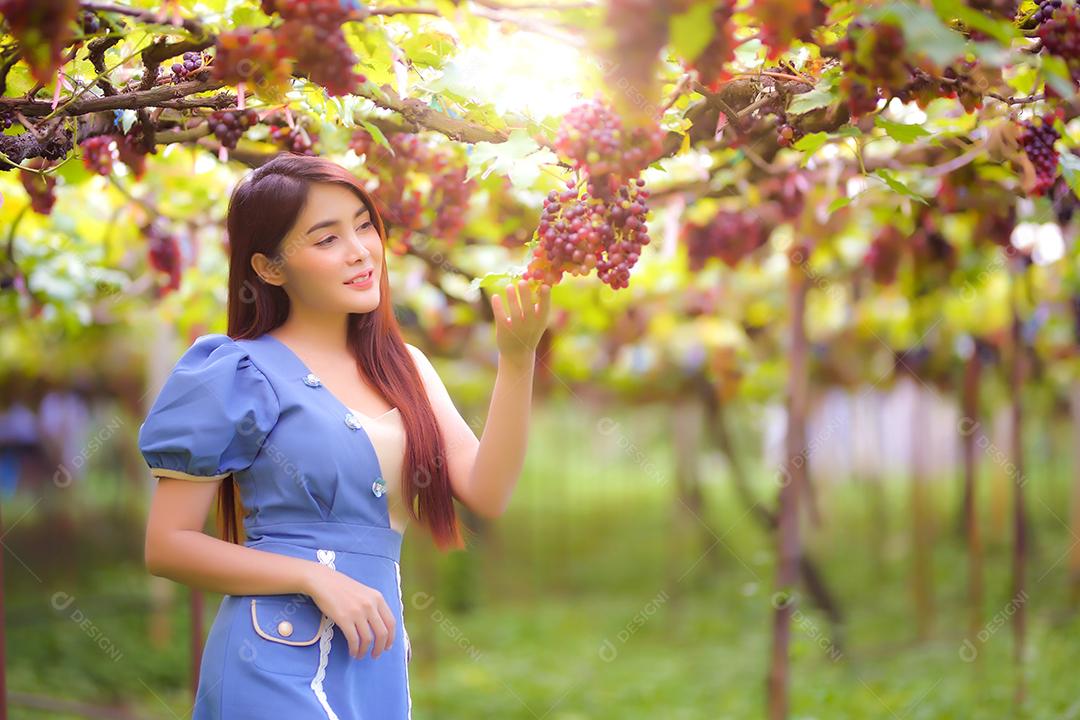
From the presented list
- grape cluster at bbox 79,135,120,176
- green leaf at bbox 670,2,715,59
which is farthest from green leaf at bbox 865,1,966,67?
grape cluster at bbox 79,135,120,176

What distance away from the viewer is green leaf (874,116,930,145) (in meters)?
1.75

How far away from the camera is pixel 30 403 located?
10.5 metres

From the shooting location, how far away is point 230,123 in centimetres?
188

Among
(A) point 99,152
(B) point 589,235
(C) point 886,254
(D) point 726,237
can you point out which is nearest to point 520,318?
(B) point 589,235

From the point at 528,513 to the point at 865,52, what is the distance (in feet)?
43.1

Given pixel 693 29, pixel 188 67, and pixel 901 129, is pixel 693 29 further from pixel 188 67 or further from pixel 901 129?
pixel 188 67

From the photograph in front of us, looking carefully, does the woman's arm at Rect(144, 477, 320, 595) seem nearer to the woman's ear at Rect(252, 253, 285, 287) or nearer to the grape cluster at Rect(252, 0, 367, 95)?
the woman's ear at Rect(252, 253, 285, 287)

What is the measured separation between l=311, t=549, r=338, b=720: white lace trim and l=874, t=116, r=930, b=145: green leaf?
1.15 metres

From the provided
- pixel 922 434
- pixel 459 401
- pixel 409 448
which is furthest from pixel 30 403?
pixel 409 448

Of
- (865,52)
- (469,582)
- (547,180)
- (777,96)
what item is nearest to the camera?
(865,52)

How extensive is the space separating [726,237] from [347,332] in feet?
6.75

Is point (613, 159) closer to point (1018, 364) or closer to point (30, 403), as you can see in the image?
point (1018, 364)

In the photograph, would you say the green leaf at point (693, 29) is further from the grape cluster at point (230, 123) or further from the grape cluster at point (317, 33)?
the grape cluster at point (230, 123)

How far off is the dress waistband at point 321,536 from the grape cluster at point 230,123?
0.74m
